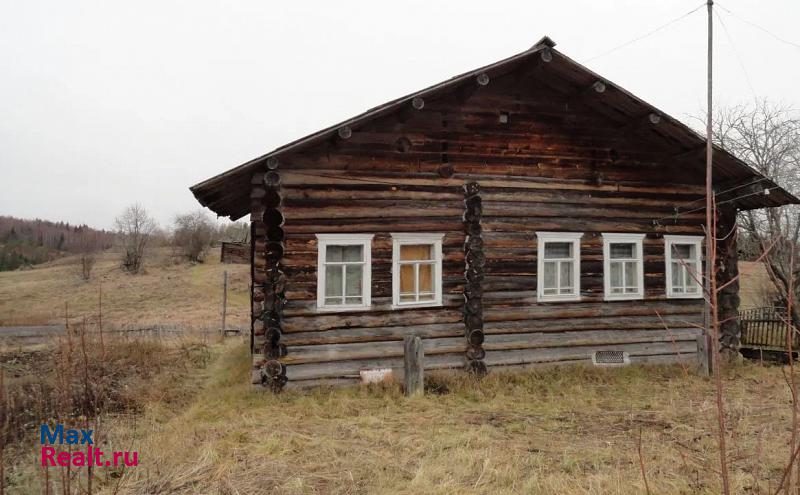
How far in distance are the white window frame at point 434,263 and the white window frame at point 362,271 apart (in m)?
0.48

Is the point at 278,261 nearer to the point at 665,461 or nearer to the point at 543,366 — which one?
the point at 543,366

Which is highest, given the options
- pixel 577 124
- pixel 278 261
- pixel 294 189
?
pixel 577 124

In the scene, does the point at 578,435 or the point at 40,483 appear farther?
the point at 578,435

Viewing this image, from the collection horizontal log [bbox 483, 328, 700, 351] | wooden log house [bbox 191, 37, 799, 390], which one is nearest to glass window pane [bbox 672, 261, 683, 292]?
wooden log house [bbox 191, 37, 799, 390]

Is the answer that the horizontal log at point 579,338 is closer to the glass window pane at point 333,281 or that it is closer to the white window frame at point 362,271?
the white window frame at point 362,271

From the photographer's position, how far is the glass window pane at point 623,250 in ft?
35.7

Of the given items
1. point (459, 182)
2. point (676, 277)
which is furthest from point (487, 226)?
point (676, 277)

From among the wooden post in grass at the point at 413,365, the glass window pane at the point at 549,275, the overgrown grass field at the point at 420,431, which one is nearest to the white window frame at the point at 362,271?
the wooden post in grass at the point at 413,365

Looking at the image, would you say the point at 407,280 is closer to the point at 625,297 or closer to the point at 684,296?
the point at 625,297

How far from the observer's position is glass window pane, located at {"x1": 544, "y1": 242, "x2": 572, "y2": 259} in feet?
34.0

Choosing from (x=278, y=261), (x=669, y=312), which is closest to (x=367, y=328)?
(x=278, y=261)

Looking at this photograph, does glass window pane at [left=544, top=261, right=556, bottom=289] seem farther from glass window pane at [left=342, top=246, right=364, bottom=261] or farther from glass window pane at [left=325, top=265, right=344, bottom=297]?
glass window pane at [left=325, top=265, right=344, bottom=297]

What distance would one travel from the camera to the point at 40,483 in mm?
5020

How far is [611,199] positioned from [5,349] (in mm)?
17523
